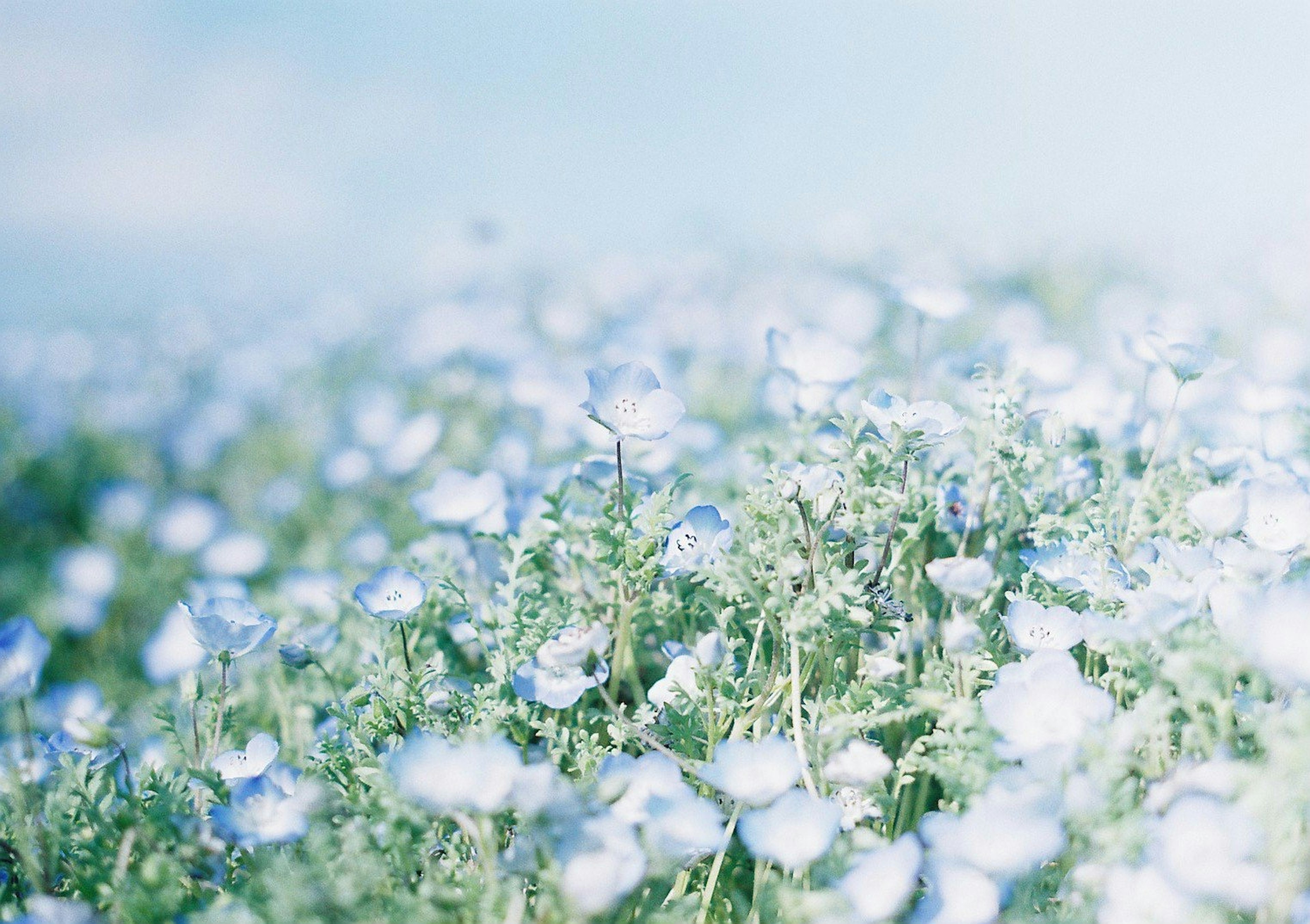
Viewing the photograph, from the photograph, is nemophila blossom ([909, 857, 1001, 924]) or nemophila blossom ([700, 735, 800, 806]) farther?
nemophila blossom ([700, 735, 800, 806])

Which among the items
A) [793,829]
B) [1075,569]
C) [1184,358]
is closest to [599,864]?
[793,829]

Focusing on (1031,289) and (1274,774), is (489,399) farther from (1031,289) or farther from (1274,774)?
(1274,774)

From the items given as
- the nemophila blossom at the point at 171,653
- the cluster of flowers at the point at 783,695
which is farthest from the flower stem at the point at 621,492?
the nemophila blossom at the point at 171,653

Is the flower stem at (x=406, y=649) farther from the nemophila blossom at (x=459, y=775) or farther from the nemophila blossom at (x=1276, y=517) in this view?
the nemophila blossom at (x=1276, y=517)

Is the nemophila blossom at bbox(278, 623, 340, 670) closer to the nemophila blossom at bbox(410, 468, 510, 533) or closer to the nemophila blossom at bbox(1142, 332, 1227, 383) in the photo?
the nemophila blossom at bbox(410, 468, 510, 533)

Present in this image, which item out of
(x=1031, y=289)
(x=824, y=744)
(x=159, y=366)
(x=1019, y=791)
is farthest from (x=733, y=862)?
(x=159, y=366)

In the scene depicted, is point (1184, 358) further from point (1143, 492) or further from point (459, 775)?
point (459, 775)

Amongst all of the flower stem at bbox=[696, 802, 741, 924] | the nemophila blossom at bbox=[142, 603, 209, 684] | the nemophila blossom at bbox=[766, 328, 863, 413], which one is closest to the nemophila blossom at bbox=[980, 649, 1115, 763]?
the flower stem at bbox=[696, 802, 741, 924]
